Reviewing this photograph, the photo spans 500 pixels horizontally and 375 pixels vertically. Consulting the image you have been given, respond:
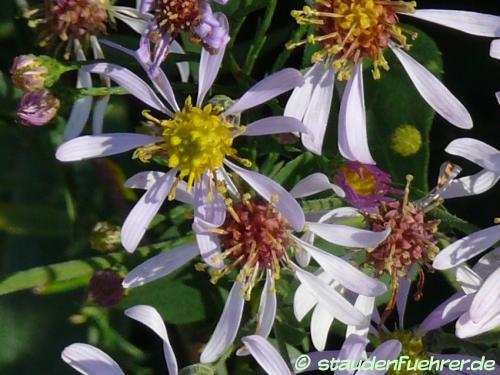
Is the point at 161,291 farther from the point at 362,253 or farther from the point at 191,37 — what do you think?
the point at 191,37

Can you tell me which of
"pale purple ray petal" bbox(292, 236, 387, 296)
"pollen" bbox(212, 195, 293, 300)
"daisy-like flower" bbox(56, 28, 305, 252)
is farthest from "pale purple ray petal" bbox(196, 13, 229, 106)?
"pale purple ray petal" bbox(292, 236, 387, 296)

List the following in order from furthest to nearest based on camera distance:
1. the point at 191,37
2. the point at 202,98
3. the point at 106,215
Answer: the point at 106,215, the point at 202,98, the point at 191,37

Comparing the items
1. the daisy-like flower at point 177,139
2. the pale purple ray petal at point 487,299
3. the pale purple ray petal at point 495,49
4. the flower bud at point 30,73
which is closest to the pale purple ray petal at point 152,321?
the daisy-like flower at point 177,139

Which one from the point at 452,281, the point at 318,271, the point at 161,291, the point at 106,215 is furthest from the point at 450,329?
the point at 106,215

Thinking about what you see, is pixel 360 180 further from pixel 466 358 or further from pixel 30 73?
pixel 30 73

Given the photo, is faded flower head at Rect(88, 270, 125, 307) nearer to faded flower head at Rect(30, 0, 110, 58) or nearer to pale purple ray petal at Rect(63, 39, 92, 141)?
pale purple ray petal at Rect(63, 39, 92, 141)
